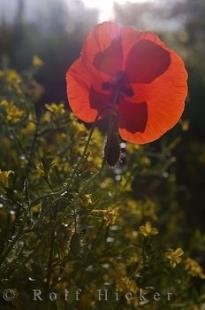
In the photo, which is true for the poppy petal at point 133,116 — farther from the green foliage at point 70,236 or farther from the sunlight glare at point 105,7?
the sunlight glare at point 105,7

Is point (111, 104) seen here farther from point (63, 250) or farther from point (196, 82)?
point (196, 82)

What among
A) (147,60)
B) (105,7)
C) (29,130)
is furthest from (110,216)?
(105,7)

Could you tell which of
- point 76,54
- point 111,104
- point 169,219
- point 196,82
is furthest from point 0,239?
point 76,54

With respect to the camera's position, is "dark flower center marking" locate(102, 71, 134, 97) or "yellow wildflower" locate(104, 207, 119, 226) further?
"yellow wildflower" locate(104, 207, 119, 226)

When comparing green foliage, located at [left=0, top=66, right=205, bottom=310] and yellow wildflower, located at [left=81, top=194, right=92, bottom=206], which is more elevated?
yellow wildflower, located at [left=81, top=194, right=92, bottom=206]

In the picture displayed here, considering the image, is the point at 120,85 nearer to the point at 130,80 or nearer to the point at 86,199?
the point at 130,80

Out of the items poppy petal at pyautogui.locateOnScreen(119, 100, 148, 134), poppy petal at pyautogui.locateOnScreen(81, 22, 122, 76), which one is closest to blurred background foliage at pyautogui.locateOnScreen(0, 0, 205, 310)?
poppy petal at pyautogui.locateOnScreen(119, 100, 148, 134)

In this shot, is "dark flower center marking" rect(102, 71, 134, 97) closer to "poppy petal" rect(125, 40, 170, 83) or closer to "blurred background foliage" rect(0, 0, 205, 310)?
"poppy petal" rect(125, 40, 170, 83)
